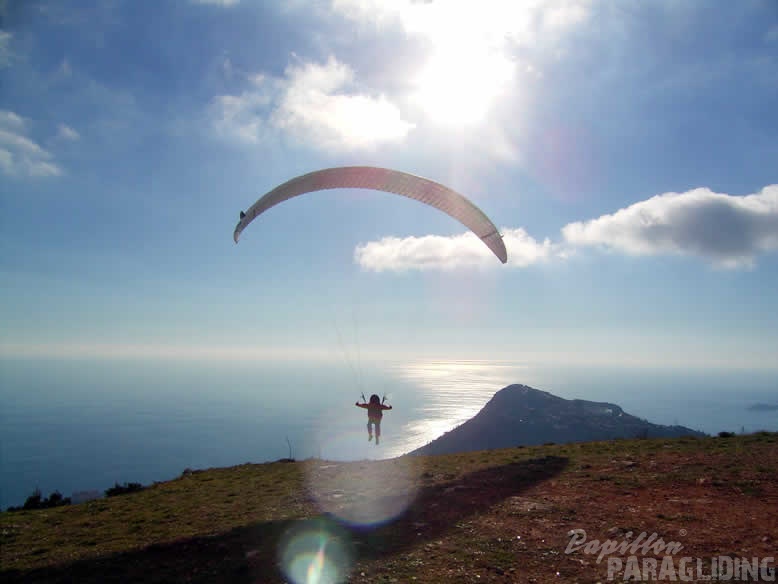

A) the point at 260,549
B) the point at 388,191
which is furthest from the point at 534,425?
the point at 260,549

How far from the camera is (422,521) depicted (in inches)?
392

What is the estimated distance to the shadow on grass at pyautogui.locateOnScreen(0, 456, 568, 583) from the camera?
8.16 meters

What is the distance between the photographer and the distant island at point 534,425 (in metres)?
106

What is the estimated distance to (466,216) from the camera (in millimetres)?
17953

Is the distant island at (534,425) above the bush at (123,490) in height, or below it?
below

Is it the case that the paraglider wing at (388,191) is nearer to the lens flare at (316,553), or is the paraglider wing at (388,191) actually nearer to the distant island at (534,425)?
the lens flare at (316,553)

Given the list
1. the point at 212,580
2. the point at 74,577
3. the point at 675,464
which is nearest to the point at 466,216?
the point at 675,464

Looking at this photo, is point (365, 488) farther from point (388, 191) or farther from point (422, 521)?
point (388, 191)

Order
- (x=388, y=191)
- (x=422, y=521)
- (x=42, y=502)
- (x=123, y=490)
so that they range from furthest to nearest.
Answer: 1. (x=123, y=490)
2. (x=388, y=191)
3. (x=42, y=502)
4. (x=422, y=521)

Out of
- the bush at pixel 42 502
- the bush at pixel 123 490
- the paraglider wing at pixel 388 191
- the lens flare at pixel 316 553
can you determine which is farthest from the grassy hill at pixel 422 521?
the paraglider wing at pixel 388 191

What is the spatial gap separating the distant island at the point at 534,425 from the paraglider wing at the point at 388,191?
90085 millimetres

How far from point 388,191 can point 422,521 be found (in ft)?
43.5

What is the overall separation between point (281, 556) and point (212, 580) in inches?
55.4

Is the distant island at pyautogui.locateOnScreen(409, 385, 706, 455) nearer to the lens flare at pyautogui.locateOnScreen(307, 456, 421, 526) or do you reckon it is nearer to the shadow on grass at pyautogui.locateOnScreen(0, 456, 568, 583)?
the lens flare at pyautogui.locateOnScreen(307, 456, 421, 526)
